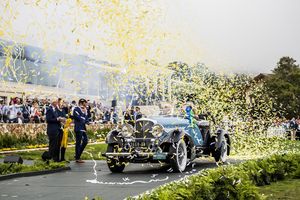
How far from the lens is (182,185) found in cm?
856

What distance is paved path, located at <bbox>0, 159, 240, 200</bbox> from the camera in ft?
36.5

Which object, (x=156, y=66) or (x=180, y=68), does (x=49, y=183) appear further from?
(x=180, y=68)

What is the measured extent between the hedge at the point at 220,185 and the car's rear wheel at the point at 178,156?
2.88m

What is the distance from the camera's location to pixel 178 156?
16.3 m

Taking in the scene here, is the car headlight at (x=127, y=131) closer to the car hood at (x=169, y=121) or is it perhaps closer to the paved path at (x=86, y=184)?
the car hood at (x=169, y=121)

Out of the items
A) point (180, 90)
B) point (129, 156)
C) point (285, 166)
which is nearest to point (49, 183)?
point (129, 156)

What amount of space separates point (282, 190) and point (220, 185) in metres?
3.55

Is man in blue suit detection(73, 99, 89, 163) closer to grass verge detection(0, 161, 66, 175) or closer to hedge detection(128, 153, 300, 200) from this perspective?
grass verge detection(0, 161, 66, 175)

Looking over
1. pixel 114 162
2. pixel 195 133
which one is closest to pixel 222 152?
pixel 195 133

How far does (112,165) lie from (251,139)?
10247mm

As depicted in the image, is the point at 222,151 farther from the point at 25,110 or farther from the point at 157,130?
the point at 25,110

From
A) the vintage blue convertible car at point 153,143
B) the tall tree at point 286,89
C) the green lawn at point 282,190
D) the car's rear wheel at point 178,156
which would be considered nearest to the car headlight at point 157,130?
the vintage blue convertible car at point 153,143

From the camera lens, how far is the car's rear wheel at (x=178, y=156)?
1600cm

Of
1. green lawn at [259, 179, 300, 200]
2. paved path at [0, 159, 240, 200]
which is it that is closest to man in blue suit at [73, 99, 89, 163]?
paved path at [0, 159, 240, 200]
